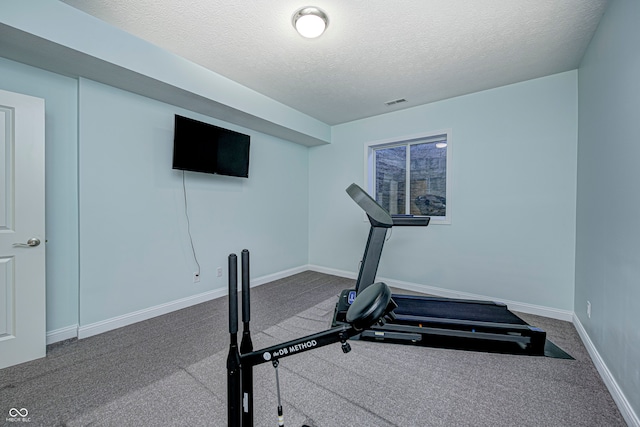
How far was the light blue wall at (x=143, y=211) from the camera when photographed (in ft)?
8.07

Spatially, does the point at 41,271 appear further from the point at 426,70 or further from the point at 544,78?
the point at 544,78

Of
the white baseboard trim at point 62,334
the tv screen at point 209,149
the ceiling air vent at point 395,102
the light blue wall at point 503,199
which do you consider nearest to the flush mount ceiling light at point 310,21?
the tv screen at point 209,149

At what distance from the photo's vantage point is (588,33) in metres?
2.19

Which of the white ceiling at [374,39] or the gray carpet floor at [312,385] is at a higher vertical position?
the white ceiling at [374,39]

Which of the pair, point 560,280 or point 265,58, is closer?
point 265,58

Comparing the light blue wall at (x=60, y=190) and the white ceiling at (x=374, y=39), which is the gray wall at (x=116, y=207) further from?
the white ceiling at (x=374, y=39)

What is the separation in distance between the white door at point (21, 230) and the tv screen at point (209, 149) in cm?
106

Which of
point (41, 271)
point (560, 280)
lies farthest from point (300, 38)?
point (560, 280)

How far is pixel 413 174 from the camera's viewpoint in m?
3.96

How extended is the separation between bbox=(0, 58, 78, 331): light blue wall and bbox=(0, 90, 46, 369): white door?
194 millimetres

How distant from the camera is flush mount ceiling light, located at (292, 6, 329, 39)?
1.96 meters

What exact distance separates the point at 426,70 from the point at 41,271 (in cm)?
389

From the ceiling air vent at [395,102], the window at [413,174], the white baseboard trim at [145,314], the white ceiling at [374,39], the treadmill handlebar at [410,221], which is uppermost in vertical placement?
the ceiling air vent at [395,102]

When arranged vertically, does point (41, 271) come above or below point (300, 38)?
below
